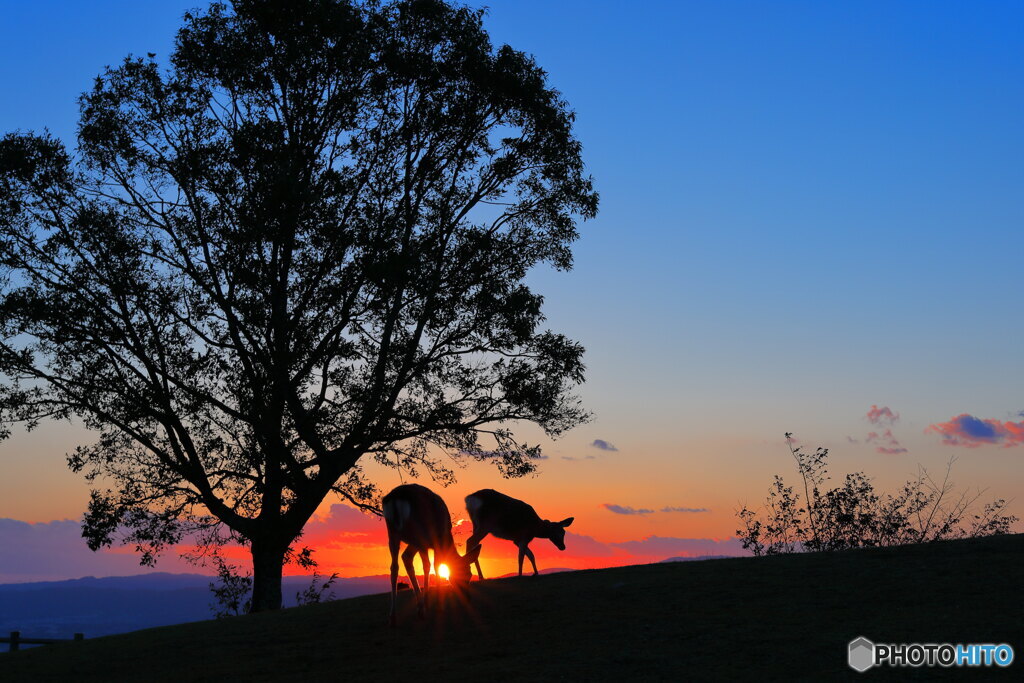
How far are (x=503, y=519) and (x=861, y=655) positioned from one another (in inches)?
459

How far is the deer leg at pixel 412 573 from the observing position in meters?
18.9

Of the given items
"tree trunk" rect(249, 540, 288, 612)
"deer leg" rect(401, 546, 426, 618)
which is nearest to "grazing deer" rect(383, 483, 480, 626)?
"deer leg" rect(401, 546, 426, 618)

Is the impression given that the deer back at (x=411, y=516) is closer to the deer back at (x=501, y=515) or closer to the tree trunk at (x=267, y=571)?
the deer back at (x=501, y=515)

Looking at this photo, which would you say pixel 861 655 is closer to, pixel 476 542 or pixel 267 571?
pixel 476 542

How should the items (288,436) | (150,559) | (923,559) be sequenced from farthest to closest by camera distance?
(150,559), (288,436), (923,559)

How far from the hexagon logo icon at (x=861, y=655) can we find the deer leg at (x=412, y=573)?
8180mm

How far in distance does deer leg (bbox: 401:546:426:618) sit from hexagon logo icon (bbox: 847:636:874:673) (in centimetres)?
818

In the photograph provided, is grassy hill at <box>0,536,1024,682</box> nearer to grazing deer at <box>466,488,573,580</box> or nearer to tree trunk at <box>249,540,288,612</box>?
grazing deer at <box>466,488,573,580</box>

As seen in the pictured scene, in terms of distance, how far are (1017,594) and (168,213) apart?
2341cm

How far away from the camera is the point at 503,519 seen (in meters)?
23.8

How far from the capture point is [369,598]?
22594 mm

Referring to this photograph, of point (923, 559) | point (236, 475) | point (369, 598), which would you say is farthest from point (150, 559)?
point (923, 559)

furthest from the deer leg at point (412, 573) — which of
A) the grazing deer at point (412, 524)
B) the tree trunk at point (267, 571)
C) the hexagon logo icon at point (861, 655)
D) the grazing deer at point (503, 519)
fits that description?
the tree trunk at point (267, 571)

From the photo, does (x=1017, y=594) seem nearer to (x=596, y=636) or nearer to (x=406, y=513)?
(x=596, y=636)
